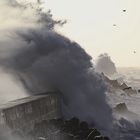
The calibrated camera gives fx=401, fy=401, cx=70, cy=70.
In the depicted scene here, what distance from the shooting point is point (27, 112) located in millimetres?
22812

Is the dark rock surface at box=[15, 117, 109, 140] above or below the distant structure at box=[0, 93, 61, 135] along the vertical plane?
below

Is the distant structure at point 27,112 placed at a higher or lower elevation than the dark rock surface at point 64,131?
higher

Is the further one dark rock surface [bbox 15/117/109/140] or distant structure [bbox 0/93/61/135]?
distant structure [bbox 0/93/61/135]

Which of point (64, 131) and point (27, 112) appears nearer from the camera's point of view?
point (64, 131)

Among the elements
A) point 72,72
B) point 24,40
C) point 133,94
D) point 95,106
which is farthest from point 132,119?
point 133,94

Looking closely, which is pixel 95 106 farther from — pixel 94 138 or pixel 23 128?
pixel 94 138

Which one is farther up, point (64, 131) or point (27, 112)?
point (27, 112)

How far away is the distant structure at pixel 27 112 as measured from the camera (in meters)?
20.9

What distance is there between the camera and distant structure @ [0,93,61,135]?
68.5 ft

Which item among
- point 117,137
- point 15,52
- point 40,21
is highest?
point 40,21

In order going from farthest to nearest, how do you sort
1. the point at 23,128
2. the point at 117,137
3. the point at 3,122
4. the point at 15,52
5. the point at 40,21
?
the point at 40,21, the point at 15,52, the point at 117,137, the point at 23,128, the point at 3,122

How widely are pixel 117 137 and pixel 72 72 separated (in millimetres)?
7553

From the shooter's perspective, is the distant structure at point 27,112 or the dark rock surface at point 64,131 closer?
the dark rock surface at point 64,131

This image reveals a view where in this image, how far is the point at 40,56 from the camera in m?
31.5
